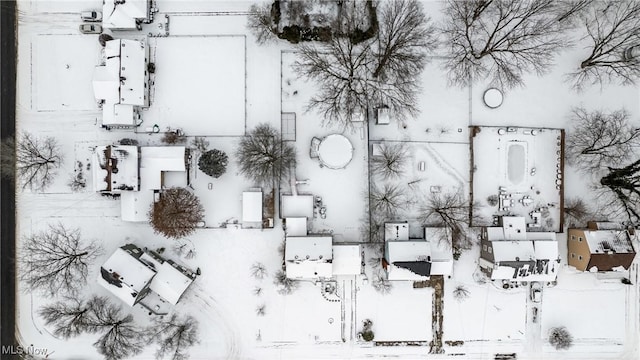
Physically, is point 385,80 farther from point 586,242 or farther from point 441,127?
point 586,242

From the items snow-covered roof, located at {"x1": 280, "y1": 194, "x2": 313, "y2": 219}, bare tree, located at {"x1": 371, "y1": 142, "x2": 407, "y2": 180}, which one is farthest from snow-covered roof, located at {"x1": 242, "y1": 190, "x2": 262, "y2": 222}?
bare tree, located at {"x1": 371, "y1": 142, "x2": 407, "y2": 180}

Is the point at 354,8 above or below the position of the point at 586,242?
above

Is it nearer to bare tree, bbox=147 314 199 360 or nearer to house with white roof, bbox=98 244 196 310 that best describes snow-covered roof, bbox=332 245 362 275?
house with white roof, bbox=98 244 196 310

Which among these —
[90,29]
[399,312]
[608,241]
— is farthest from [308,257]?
[90,29]

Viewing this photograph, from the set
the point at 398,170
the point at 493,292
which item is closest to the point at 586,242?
the point at 493,292

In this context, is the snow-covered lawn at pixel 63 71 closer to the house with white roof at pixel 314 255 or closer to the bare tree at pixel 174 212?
the bare tree at pixel 174 212

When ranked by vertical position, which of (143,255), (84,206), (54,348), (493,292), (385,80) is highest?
(385,80)
